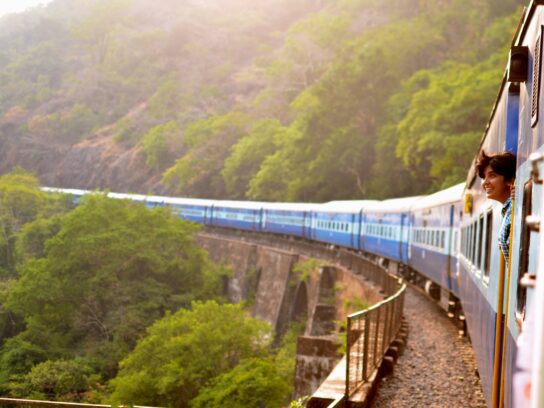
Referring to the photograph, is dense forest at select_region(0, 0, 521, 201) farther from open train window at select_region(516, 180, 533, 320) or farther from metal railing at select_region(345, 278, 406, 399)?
open train window at select_region(516, 180, 533, 320)

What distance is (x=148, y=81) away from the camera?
326 ft

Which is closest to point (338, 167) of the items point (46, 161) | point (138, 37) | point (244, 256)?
point (244, 256)

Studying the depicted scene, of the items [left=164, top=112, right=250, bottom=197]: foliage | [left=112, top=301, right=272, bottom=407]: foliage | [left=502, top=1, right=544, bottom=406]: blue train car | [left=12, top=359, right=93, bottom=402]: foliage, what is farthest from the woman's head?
[left=164, top=112, right=250, bottom=197]: foliage

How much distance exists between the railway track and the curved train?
822mm

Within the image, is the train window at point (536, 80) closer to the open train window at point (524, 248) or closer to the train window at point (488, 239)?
the open train window at point (524, 248)

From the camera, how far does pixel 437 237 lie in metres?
Answer: 16.3

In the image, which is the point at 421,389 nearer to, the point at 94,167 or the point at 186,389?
the point at 186,389

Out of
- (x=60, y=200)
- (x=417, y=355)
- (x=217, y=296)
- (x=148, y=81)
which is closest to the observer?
(x=417, y=355)

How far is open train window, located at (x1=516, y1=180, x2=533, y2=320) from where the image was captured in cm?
293

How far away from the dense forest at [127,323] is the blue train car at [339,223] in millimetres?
4634

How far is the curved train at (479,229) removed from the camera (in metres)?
3.15

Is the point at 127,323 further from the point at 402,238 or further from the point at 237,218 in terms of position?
the point at 237,218

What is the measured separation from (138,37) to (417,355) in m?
101

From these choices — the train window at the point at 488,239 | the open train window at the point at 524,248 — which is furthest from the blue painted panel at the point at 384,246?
the open train window at the point at 524,248
